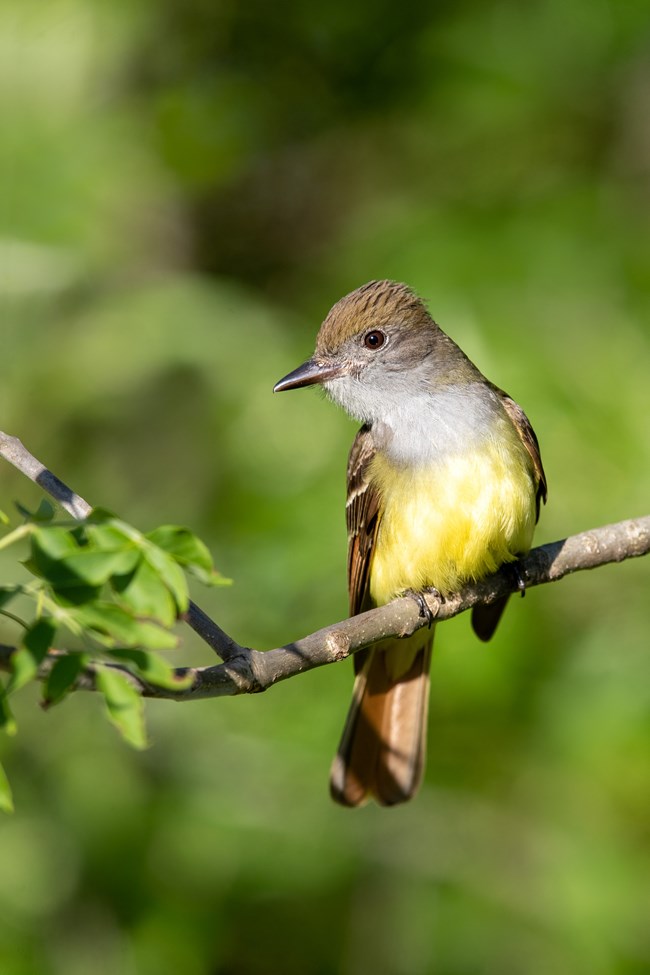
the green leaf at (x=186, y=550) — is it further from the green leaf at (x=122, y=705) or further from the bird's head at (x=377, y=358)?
the bird's head at (x=377, y=358)

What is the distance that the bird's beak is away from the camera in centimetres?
495

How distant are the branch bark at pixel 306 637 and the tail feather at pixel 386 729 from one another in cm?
112

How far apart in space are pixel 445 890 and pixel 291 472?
83.7 inches

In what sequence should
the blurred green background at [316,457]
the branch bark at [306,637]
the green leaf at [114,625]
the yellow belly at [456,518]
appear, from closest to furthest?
the green leaf at [114,625] < the branch bark at [306,637] < the yellow belly at [456,518] < the blurred green background at [316,457]

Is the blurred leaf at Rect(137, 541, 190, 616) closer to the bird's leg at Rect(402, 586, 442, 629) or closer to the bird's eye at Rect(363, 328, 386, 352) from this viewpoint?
the bird's leg at Rect(402, 586, 442, 629)

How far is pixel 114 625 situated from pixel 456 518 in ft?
7.35

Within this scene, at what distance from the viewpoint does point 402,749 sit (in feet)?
17.5

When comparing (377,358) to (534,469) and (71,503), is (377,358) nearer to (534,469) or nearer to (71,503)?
(534,469)

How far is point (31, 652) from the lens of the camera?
7.41 ft

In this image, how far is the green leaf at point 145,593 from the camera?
93.4 inches

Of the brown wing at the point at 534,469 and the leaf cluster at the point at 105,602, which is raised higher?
the brown wing at the point at 534,469

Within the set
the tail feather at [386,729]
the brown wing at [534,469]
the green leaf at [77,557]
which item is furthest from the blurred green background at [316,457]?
the green leaf at [77,557]

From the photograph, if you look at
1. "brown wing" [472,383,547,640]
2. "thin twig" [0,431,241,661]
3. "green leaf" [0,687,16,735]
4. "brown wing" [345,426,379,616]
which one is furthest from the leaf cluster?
"brown wing" [472,383,547,640]

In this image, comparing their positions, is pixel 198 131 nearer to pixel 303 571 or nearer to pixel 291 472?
pixel 291 472
